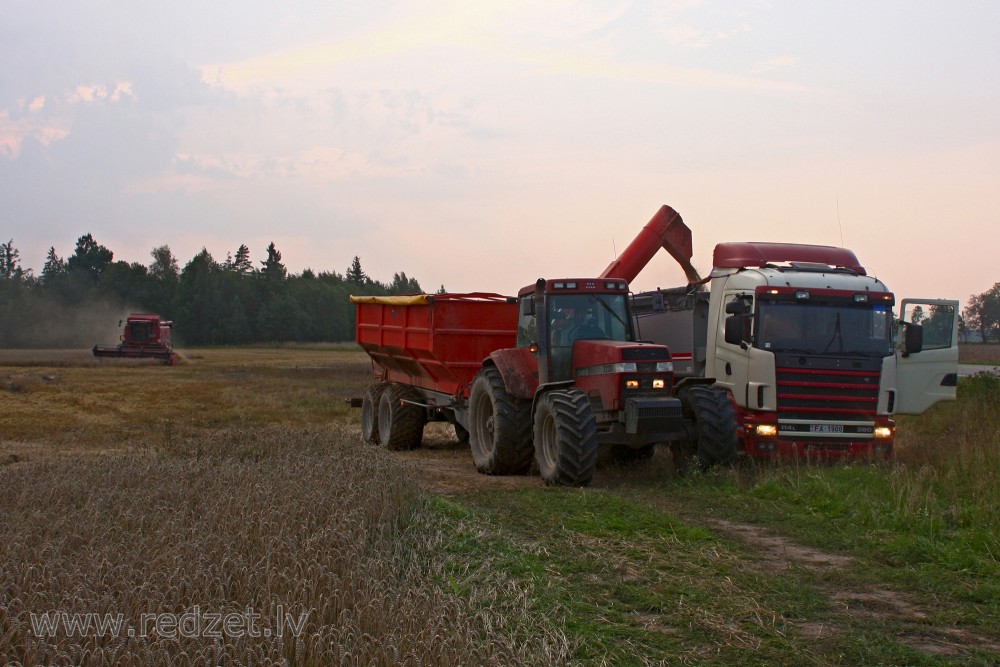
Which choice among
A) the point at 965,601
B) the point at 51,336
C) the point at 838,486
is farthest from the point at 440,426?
the point at 51,336

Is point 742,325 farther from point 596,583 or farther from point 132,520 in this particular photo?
A: point 132,520

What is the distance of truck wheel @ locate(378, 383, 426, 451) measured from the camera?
16.7 metres

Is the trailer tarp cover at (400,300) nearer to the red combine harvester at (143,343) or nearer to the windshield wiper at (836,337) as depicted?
the windshield wiper at (836,337)

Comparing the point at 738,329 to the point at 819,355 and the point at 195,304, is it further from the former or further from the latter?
the point at 195,304

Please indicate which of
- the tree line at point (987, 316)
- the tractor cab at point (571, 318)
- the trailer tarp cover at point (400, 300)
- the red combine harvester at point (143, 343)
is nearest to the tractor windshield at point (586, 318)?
the tractor cab at point (571, 318)

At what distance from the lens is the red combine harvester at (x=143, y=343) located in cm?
4878

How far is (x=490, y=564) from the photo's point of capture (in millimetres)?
6863

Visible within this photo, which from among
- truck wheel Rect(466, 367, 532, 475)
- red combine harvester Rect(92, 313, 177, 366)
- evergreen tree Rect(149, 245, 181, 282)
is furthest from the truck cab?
evergreen tree Rect(149, 245, 181, 282)

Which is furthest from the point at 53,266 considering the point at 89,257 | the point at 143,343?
the point at 143,343

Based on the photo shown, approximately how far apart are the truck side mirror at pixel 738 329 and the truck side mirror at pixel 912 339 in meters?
2.17

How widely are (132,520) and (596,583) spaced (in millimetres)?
3206

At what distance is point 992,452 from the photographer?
35.0ft

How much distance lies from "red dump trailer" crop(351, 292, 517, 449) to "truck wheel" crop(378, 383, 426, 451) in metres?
0.02

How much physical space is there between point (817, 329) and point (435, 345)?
5.39 metres
